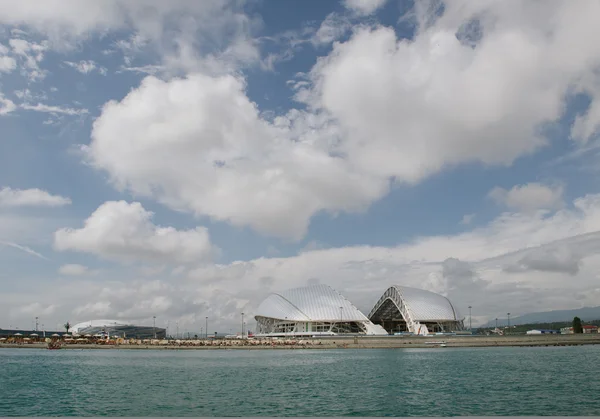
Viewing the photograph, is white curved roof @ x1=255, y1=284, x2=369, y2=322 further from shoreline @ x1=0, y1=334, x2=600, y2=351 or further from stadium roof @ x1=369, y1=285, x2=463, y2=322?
shoreline @ x1=0, y1=334, x2=600, y2=351

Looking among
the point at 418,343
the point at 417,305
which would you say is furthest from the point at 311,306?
the point at 418,343

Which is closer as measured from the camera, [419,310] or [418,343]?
[418,343]

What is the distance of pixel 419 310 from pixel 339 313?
76.8ft

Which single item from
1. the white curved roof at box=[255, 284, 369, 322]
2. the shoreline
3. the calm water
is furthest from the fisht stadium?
the calm water

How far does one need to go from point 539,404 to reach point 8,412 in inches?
1299

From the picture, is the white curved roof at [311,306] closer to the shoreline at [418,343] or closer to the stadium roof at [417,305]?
the stadium roof at [417,305]

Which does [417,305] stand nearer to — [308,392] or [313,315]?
[313,315]

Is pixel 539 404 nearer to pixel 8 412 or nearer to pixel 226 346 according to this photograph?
pixel 8 412

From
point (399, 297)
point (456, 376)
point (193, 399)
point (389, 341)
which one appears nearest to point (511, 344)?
point (389, 341)

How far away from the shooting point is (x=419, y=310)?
14725cm

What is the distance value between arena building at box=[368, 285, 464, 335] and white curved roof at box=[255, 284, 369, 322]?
12.7 meters

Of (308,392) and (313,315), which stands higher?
(313,315)

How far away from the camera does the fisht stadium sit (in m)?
146

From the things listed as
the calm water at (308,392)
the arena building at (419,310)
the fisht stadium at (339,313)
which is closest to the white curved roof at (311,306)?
the fisht stadium at (339,313)
